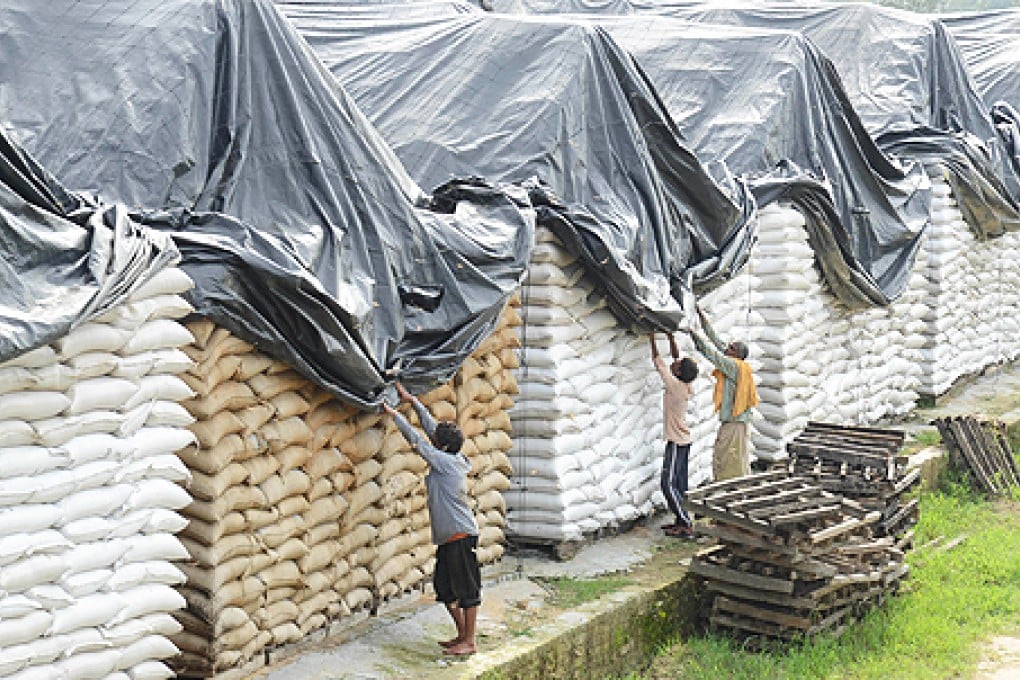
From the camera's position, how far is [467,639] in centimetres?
698

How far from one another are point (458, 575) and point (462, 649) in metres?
0.33

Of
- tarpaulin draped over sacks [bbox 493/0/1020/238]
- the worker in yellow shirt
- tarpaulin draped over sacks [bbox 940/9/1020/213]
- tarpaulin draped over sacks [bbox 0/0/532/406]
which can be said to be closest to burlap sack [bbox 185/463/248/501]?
tarpaulin draped over sacks [bbox 0/0/532/406]

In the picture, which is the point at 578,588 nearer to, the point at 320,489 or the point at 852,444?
the point at 320,489

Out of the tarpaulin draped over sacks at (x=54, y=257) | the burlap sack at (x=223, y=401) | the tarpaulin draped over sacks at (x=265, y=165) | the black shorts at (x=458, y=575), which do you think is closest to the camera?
the tarpaulin draped over sacks at (x=54, y=257)

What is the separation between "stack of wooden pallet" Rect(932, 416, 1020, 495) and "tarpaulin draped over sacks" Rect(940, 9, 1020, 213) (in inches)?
171

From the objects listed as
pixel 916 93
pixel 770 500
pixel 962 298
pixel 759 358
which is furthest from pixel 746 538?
pixel 916 93

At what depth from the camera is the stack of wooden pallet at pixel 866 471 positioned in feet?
31.0

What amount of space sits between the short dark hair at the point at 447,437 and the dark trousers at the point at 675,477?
2.68 meters

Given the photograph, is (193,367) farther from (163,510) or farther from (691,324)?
(691,324)

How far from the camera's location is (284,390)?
6426 mm

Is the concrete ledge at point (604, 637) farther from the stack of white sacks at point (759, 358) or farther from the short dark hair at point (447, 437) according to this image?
the short dark hair at point (447, 437)

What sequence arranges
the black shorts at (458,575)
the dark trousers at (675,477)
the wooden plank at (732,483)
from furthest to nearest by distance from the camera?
the dark trousers at (675,477)
the wooden plank at (732,483)
the black shorts at (458,575)

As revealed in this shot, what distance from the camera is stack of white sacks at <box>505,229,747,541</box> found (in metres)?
8.50

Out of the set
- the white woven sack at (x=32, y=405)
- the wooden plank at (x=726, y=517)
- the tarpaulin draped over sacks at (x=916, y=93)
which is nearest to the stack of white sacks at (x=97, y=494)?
the white woven sack at (x=32, y=405)
